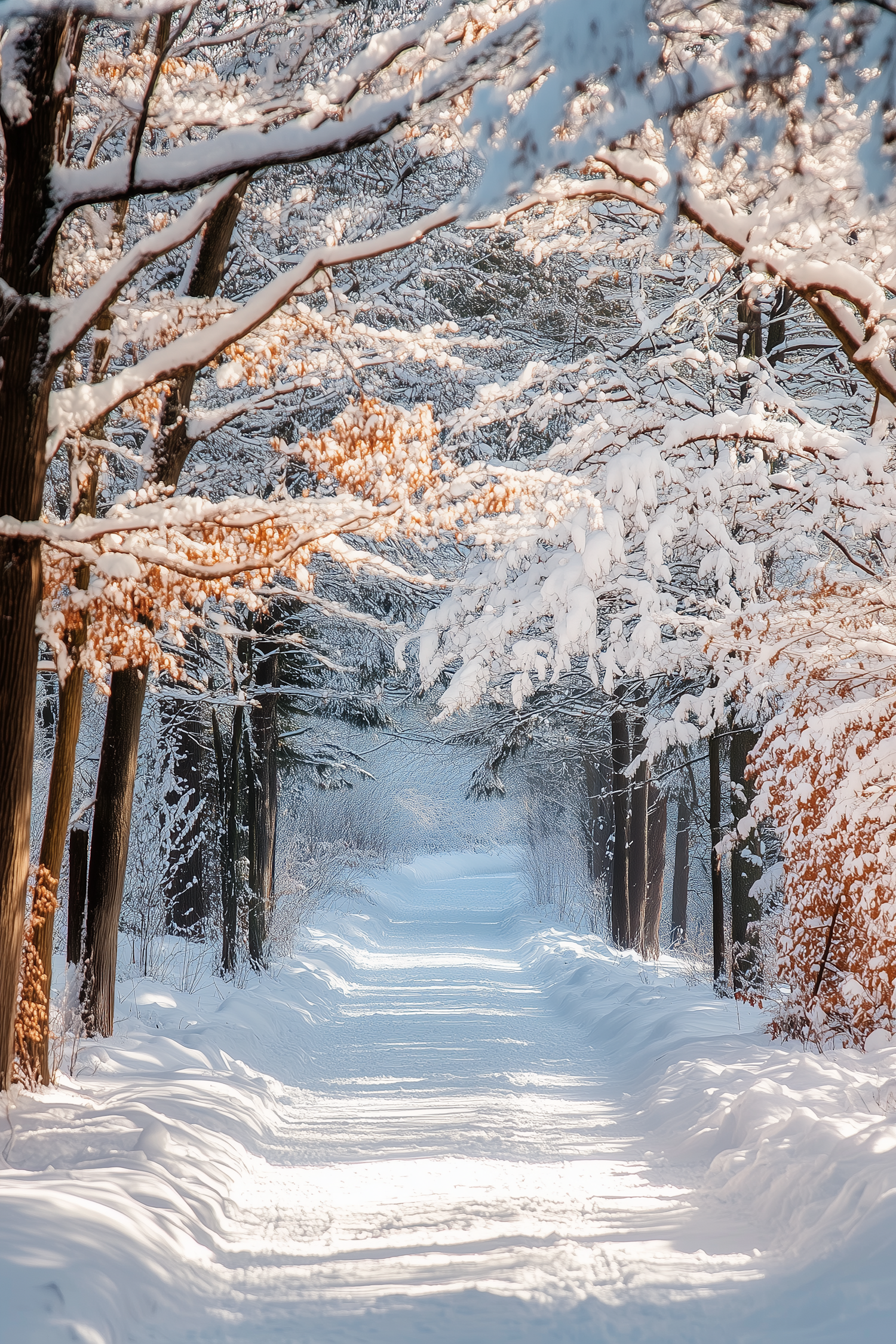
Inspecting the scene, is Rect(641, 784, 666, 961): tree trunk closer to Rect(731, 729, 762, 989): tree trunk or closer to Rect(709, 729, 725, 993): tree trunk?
Rect(709, 729, 725, 993): tree trunk

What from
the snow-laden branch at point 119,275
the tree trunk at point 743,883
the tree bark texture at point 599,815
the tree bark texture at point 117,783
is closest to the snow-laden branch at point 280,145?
the snow-laden branch at point 119,275

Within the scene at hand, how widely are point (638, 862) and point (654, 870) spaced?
95.8 inches

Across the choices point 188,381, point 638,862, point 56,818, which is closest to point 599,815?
point 638,862

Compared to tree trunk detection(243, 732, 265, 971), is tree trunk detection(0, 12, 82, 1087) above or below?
above

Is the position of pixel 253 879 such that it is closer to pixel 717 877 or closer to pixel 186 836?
pixel 186 836

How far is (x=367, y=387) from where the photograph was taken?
10969mm

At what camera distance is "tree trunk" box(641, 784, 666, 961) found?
69.8 feet

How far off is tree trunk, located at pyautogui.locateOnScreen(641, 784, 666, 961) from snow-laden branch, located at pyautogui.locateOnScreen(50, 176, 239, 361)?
54.4ft

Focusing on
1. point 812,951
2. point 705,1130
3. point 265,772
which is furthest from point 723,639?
point 265,772

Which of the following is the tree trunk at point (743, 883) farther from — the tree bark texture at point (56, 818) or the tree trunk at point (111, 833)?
the tree bark texture at point (56, 818)

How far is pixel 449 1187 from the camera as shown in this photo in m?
5.95

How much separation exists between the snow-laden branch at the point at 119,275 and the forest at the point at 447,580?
0.03 m

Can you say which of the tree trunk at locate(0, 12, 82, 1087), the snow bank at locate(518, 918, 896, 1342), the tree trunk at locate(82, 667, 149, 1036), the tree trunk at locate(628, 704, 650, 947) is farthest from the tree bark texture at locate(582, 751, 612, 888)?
the tree trunk at locate(0, 12, 82, 1087)

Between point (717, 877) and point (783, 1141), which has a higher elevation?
point (717, 877)
